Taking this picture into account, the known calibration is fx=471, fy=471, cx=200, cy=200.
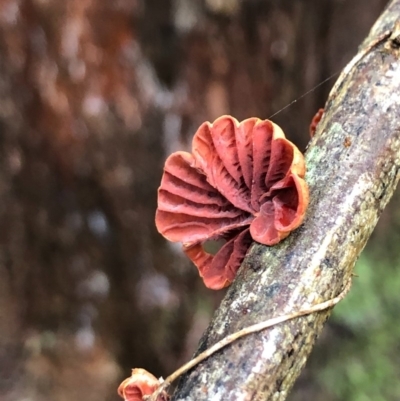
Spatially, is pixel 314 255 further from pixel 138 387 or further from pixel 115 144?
pixel 115 144

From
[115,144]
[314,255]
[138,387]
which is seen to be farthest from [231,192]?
[115,144]

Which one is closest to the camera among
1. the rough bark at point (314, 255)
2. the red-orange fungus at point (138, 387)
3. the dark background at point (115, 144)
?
the rough bark at point (314, 255)

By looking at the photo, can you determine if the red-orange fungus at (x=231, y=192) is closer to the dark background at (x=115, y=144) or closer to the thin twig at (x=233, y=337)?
the thin twig at (x=233, y=337)

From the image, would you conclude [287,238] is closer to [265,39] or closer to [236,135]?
[236,135]

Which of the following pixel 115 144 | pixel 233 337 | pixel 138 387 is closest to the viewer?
pixel 233 337

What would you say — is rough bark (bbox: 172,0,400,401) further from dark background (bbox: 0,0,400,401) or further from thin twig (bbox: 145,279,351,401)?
dark background (bbox: 0,0,400,401)

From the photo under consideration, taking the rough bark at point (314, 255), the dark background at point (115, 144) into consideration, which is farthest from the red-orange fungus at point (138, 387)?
the dark background at point (115, 144)
